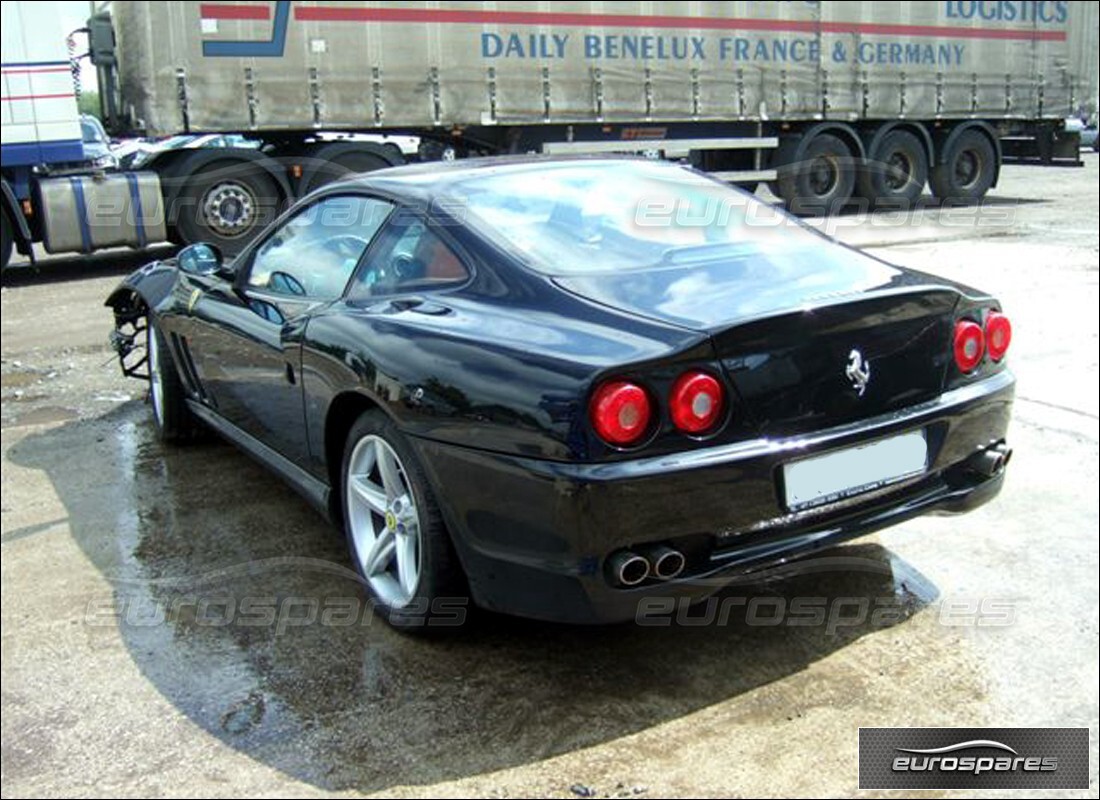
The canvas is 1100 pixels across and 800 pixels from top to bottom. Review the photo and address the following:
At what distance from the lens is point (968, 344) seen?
3.18 meters

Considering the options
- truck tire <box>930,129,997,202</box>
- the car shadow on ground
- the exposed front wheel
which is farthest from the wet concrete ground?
truck tire <box>930,129,997,202</box>

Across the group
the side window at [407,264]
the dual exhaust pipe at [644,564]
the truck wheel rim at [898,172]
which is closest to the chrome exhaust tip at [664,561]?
the dual exhaust pipe at [644,564]

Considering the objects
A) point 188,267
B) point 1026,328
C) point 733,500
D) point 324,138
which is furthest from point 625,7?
point 733,500

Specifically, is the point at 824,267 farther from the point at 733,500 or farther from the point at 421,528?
the point at 421,528

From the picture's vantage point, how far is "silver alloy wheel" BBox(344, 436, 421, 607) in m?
3.18

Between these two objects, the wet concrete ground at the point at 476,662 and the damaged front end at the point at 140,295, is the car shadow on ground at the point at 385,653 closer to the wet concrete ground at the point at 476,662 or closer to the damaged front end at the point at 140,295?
the wet concrete ground at the point at 476,662

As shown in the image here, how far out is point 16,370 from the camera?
7.22m

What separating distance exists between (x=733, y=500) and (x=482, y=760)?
0.89m

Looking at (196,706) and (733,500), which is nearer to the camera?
(733,500)

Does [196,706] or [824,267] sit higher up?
[824,267]

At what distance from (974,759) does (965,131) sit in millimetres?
17027

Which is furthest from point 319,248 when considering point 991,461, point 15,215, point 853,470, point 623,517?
point 15,215

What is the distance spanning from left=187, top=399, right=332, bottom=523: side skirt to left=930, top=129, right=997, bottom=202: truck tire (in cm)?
1511

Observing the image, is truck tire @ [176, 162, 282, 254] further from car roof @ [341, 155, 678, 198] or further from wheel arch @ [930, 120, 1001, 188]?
wheel arch @ [930, 120, 1001, 188]
